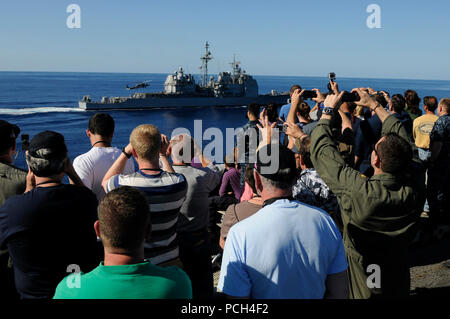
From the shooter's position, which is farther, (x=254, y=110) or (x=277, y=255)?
(x=254, y=110)

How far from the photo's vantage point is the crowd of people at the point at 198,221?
1.83 meters

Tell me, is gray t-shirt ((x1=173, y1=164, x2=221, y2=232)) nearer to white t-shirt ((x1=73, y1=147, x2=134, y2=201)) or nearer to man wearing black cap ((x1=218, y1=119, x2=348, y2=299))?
white t-shirt ((x1=73, y1=147, x2=134, y2=201))

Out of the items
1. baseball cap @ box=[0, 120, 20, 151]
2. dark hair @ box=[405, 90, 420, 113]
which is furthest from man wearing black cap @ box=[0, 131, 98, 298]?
dark hair @ box=[405, 90, 420, 113]

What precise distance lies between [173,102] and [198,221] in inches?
2538

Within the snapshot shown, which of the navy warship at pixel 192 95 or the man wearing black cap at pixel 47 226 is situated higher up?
the navy warship at pixel 192 95

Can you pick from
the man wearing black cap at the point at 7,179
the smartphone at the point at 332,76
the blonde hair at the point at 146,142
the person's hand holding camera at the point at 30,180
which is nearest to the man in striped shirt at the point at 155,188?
the blonde hair at the point at 146,142

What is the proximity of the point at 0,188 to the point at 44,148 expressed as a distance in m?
0.83

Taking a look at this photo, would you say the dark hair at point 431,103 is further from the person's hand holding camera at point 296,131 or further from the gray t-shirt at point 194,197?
the gray t-shirt at point 194,197

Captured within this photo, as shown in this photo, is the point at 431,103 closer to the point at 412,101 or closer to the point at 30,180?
the point at 412,101

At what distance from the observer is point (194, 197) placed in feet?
11.8

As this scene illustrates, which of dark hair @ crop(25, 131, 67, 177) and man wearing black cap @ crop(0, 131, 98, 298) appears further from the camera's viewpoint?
dark hair @ crop(25, 131, 67, 177)

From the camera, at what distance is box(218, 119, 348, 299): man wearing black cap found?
195 centimetres

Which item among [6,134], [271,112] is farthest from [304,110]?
[6,134]

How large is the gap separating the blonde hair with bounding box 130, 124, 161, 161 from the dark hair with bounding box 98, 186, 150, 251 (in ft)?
3.47
